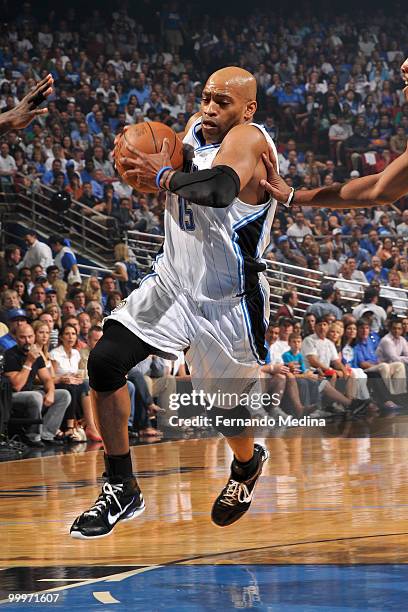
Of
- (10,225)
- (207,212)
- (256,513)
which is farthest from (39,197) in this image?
(207,212)

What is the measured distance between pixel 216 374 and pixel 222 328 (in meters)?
0.19

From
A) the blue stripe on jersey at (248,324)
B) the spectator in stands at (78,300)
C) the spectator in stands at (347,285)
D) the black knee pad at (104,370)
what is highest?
the spectator in stands at (347,285)

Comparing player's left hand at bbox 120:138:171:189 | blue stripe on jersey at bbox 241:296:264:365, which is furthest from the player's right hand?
player's left hand at bbox 120:138:171:189

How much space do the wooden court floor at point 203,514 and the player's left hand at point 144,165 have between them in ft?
5.33

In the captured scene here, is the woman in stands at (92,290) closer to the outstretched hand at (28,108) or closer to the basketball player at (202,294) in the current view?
the basketball player at (202,294)

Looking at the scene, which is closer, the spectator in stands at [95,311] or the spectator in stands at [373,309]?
the spectator in stands at [95,311]

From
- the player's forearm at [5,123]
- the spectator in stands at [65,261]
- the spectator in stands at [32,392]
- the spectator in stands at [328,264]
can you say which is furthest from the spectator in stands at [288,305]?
the player's forearm at [5,123]

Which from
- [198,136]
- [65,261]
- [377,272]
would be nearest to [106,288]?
[65,261]

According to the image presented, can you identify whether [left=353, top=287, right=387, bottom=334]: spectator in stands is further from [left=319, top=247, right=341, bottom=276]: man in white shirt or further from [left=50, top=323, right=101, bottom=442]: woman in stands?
[left=50, top=323, right=101, bottom=442]: woman in stands

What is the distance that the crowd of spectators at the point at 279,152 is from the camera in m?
10.3

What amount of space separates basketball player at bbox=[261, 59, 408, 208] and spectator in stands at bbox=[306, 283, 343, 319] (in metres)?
6.82

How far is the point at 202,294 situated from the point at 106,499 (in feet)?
3.03

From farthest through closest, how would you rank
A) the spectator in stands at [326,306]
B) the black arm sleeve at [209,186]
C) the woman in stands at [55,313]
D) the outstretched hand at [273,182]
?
1. the spectator in stands at [326,306]
2. the woman in stands at [55,313]
3. the outstretched hand at [273,182]
4. the black arm sleeve at [209,186]

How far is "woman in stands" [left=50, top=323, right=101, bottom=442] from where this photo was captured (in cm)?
915
